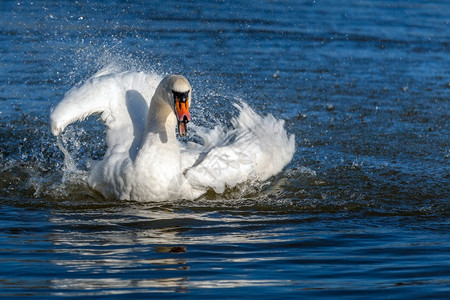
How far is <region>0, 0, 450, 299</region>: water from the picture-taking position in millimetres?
5758

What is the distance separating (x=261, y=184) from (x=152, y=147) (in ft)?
4.52

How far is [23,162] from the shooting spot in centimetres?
917

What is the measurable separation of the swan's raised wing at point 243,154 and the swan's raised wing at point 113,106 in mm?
751

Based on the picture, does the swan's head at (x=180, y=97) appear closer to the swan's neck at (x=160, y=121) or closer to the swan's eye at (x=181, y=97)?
the swan's eye at (x=181, y=97)

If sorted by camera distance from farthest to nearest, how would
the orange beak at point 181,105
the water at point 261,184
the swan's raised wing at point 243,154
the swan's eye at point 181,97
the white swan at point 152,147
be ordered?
the swan's raised wing at point 243,154 → the white swan at point 152,147 → the swan's eye at point 181,97 → the orange beak at point 181,105 → the water at point 261,184

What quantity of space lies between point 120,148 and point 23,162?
1.83m

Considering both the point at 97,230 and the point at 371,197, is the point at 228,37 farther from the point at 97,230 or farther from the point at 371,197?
the point at 97,230

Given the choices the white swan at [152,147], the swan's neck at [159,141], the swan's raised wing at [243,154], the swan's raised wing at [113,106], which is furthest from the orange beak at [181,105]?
the swan's raised wing at [113,106]

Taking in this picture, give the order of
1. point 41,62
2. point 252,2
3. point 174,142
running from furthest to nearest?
point 252,2
point 41,62
point 174,142

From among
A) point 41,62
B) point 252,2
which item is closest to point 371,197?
point 41,62

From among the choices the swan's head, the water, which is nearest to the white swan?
the swan's head

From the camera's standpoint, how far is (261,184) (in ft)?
27.8

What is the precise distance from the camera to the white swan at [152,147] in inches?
300

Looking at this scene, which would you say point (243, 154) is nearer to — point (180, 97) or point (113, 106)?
point (180, 97)
